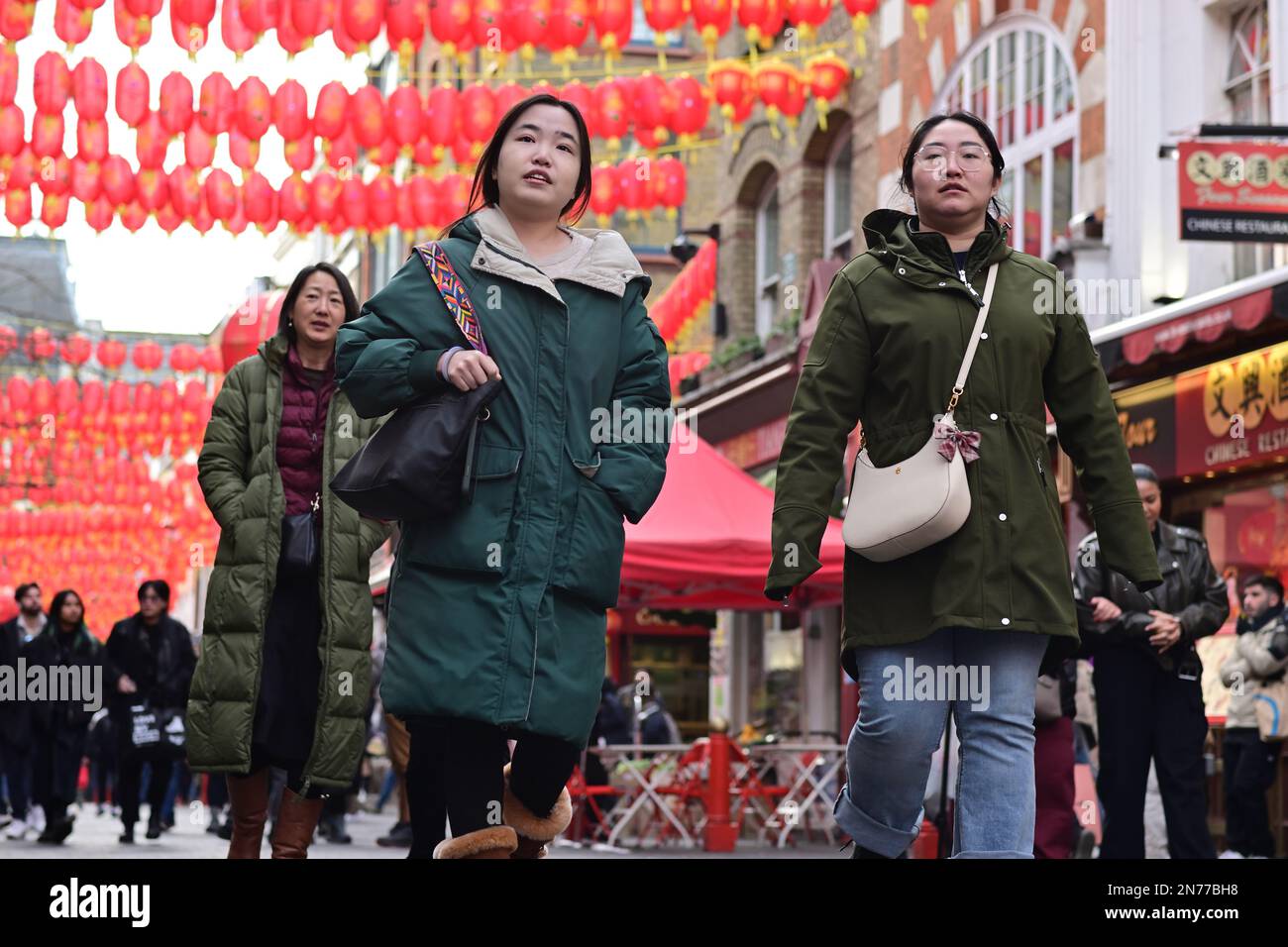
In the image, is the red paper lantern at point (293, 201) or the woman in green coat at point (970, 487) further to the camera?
the red paper lantern at point (293, 201)

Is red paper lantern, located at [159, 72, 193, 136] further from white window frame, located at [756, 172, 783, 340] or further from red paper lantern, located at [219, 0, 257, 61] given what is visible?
white window frame, located at [756, 172, 783, 340]

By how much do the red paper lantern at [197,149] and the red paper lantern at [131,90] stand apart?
24.6 inches

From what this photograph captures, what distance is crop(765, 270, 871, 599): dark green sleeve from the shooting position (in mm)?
4969

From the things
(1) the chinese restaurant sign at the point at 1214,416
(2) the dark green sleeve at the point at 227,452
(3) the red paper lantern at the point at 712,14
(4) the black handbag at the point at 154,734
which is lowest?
(4) the black handbag at the point at 154,734

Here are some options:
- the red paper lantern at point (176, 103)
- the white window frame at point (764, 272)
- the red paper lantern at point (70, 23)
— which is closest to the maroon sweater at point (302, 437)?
the red paper lantern at point (70, 23)

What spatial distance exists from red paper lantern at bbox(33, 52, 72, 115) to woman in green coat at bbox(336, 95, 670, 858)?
991 cm

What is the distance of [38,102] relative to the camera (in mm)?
13984

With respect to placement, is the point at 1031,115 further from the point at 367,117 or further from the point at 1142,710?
the point at 1142,710

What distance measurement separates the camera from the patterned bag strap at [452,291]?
4.68 metres

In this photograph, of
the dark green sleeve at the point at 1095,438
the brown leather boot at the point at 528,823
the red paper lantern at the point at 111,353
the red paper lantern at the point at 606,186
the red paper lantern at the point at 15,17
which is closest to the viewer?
the brown leather boot at the point at 528,823

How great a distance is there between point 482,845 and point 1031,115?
584 inches

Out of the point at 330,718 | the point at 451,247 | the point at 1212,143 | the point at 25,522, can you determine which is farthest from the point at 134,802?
the point at 25,522

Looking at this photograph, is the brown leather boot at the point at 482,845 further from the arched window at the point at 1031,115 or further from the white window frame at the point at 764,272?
the white window frame at the point at 764,272
